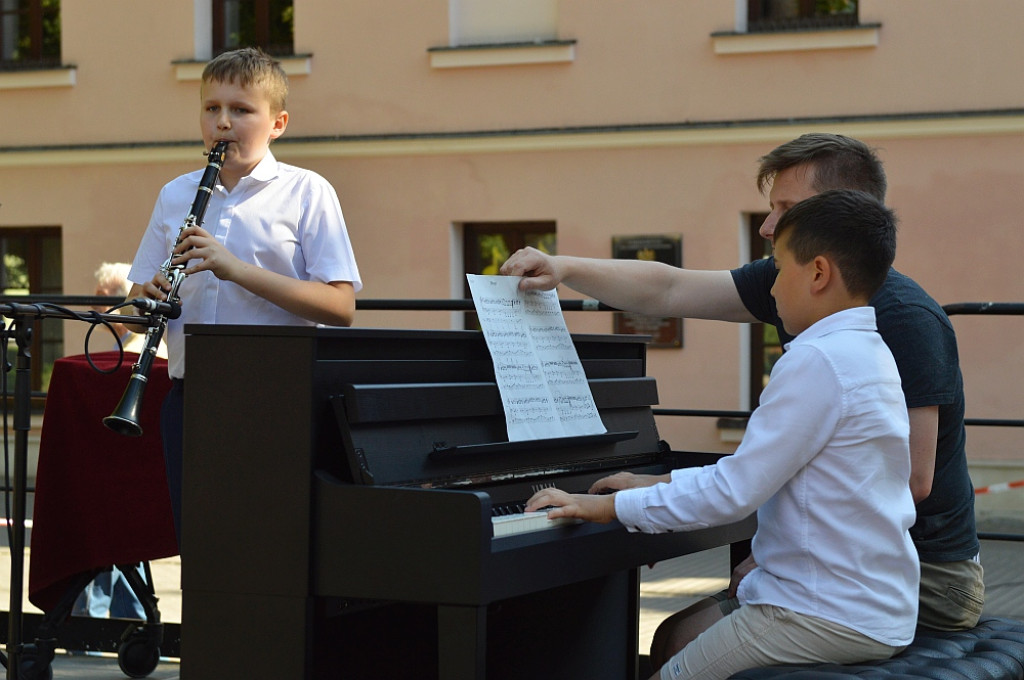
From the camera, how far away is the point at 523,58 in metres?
10.3

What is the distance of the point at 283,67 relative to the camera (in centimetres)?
1111

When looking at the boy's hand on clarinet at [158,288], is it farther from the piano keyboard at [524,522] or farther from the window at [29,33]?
the window at [29,33]

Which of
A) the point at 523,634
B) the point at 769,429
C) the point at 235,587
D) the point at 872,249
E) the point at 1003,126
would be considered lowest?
the point at 523,634

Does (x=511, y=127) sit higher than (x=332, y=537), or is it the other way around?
(x=511, y=127)

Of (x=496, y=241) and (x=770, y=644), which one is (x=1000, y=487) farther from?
(x=770, y=644)

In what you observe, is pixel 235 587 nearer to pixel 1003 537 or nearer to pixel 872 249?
pixel 872 249

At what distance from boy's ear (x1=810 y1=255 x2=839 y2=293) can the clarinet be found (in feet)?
4.42

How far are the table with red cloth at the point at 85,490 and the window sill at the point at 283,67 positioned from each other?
7.04 metres

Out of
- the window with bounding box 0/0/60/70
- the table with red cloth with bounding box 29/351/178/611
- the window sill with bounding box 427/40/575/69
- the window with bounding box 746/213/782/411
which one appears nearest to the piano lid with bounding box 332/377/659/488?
the table with red cloth with bounding box 29/351/178/611

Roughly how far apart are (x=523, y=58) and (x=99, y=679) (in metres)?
6.84

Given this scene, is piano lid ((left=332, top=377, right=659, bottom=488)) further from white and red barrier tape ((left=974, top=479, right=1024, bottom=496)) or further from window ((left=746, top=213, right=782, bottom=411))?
window ((left=746, top=213, right=782, bottom=411))

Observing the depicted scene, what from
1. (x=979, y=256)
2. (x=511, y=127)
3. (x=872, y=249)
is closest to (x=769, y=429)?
(x=872, y=249)

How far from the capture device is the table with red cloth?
4188mm

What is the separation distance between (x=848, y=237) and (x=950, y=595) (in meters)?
0.87
